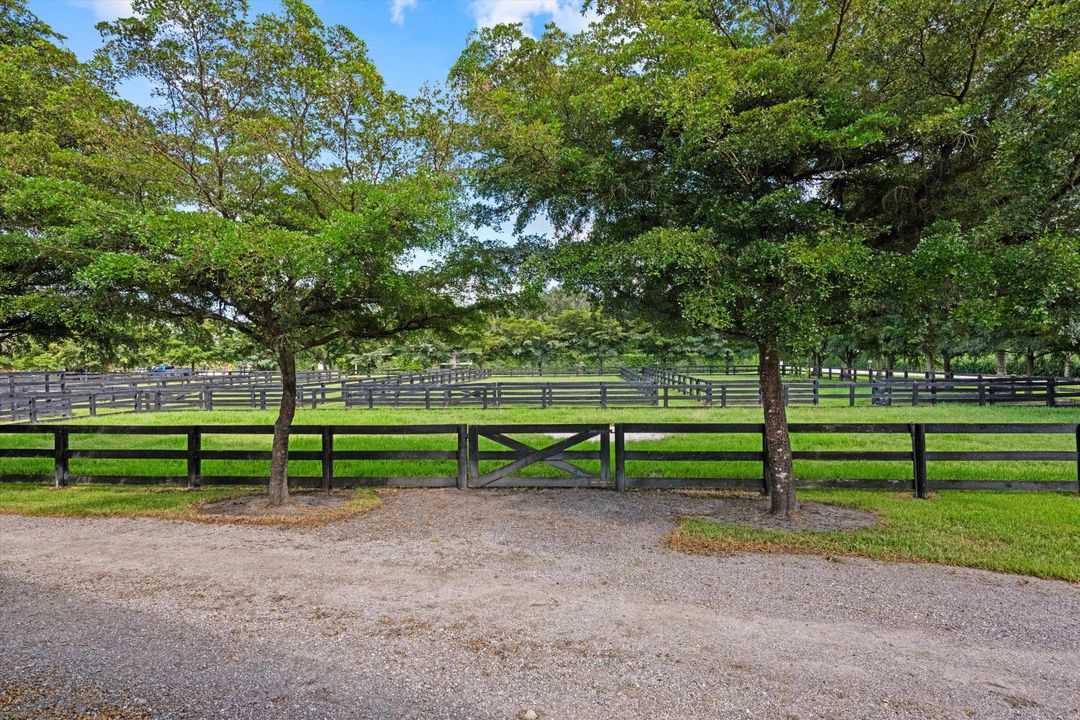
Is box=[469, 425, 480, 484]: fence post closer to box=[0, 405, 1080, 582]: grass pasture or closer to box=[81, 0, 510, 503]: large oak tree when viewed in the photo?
box=[0, 405, 1080, 582]: grass pasture

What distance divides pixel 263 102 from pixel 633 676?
7393 mm

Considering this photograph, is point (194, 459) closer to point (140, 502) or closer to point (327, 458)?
point (140, 502)

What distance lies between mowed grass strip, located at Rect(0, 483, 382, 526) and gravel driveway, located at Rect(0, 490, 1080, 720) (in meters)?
0.95

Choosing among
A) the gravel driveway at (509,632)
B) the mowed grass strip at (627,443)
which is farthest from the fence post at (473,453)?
the gravel driveway at (509,632)

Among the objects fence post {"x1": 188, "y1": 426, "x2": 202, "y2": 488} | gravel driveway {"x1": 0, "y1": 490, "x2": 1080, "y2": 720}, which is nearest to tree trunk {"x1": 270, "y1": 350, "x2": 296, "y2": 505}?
gravel driveway {"x1": 0, "y1": 490, "x2": 1080, "y2": 720}

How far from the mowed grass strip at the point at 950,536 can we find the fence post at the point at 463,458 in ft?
11.0

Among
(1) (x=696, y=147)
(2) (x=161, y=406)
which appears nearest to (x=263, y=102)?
(1) (x=696, y=147)

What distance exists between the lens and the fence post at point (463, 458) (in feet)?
27.4

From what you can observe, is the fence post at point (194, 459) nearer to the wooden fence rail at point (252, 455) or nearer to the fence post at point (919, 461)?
the wooden fence rail at point (252, 455)

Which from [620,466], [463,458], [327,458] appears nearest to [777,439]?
[620,466]

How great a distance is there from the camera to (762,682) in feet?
10.6

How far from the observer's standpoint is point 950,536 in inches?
230

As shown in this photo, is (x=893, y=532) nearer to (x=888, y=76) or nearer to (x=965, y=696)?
(x=965, y=696)

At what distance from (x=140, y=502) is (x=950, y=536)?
10.1 m
